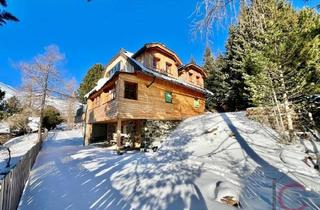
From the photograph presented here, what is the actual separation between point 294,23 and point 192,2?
437 inches

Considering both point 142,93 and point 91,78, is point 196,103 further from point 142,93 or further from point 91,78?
point 91,78

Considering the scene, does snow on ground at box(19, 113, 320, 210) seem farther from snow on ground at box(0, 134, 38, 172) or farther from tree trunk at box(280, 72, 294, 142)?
snow on ground at box(0, 134, 38, 172)

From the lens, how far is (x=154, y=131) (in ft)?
48.7

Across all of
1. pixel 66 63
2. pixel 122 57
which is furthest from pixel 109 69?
pixel 66 63

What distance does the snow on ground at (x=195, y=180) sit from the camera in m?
5.06

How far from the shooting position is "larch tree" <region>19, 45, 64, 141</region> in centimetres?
2050

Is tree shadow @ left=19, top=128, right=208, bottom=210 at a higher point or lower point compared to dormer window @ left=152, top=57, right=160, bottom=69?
lower

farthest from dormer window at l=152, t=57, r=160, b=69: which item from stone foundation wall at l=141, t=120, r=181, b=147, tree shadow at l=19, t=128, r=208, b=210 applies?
tree shadow at l=19, t=128, r=208, b=210

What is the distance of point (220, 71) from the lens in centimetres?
2378

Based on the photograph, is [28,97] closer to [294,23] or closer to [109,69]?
[109,69]

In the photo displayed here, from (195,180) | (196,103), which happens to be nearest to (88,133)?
(196,103)

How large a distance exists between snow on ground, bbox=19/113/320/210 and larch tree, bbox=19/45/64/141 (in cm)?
1471

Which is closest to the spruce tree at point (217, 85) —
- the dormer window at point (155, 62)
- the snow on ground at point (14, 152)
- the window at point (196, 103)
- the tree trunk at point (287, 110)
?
the window at point (196, 103)

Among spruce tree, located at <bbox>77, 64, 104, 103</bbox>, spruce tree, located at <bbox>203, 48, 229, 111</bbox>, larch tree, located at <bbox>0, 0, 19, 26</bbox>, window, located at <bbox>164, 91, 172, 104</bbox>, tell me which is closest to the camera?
larch tree, located at <bbox>0, 0, 19, 26</bbox>
